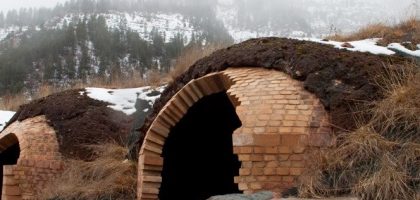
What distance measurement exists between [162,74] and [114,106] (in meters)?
2.58

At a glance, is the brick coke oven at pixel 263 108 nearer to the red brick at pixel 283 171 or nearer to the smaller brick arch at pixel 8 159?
the red brick at pixel 283 171

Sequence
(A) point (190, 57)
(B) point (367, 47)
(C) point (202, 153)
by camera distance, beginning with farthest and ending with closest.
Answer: (A) point (190, 57), (C) point (202, 153), (B) point (367, 47)

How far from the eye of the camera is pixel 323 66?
7039 millimetres

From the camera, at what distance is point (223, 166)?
10570mm

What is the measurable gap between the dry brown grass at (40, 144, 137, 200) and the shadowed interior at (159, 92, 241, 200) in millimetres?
747

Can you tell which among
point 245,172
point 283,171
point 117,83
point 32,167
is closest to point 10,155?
point 32,167

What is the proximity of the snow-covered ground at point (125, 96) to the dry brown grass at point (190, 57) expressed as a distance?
52 cm

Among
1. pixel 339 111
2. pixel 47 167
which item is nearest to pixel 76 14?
pixel 47 167

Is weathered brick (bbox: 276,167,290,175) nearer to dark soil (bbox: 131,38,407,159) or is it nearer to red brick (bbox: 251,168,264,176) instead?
red brick (bbox: 251,168,264,176)

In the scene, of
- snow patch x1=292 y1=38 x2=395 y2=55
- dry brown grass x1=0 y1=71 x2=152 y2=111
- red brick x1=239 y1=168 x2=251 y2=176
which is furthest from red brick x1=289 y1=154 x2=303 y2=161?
dry brown grass x1=0 y1=71 x2=152 y2=111

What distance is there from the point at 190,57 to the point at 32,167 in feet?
12.7

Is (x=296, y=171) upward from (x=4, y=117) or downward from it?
downward

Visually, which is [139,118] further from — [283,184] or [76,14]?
[76,14]

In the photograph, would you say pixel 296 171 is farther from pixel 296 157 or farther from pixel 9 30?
pixel 9 30
